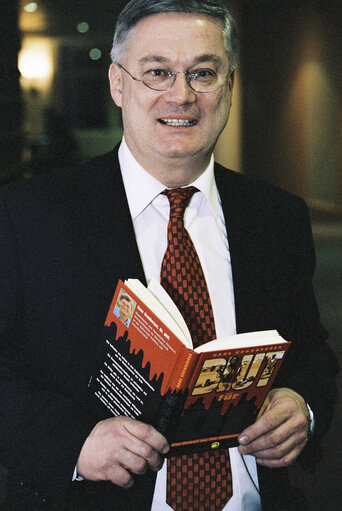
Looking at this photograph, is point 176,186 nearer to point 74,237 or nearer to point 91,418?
point 74,237

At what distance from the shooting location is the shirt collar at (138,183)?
152 cm

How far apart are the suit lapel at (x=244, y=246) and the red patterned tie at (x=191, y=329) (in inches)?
4.4

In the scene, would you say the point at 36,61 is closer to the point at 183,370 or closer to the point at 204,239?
the point at 204,239

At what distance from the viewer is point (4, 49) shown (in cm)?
579

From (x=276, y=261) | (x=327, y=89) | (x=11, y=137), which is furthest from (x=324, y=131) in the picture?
(x=276, y=261)

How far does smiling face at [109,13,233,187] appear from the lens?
4.76 feet

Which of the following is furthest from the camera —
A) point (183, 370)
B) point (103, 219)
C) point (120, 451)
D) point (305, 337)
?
point (305, 337)

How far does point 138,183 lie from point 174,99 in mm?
233

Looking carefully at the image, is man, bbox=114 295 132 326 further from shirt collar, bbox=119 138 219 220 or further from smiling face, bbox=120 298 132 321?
shirt collar, bbox=119 138 219 220

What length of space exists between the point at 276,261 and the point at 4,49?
5.05 m

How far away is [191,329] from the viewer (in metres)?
1.40

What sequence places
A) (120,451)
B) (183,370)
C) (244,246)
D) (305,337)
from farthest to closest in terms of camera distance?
1. (305,337)
2. (244,246)
3. (120,451)
4. (183,370)

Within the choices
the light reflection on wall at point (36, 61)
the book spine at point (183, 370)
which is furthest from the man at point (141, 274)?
the light reflection on wall at point (36, 61)

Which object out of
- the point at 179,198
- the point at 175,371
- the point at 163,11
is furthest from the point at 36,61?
the point at 175,371
